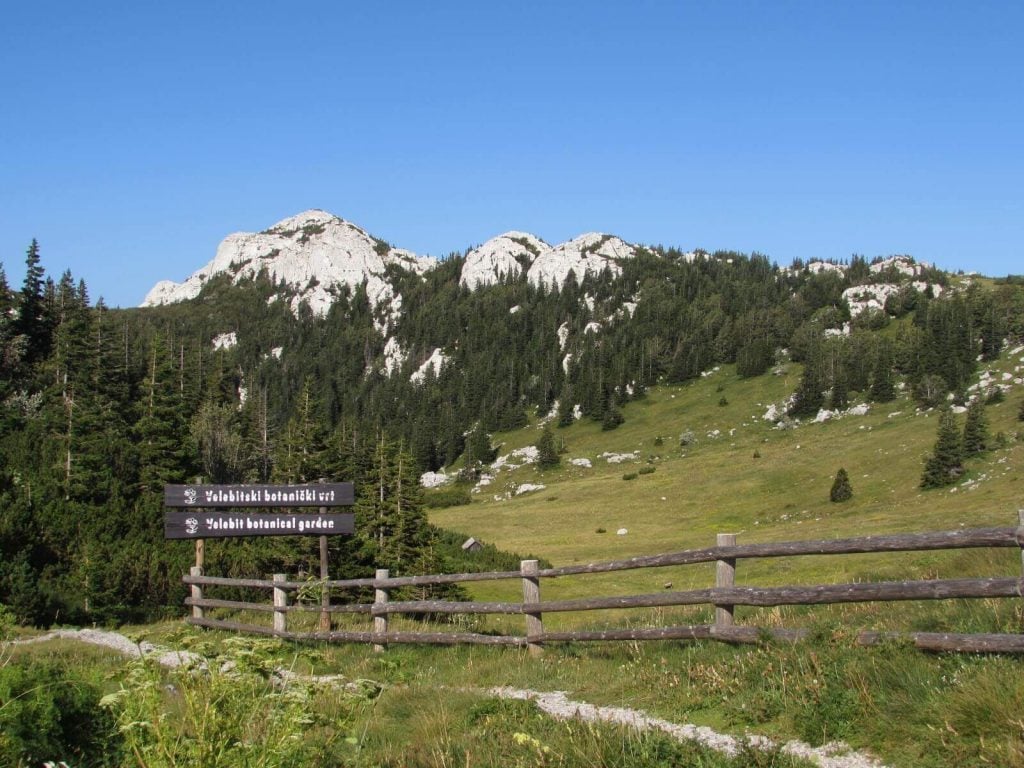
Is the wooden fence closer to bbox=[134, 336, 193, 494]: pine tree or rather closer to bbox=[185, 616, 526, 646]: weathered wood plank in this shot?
bbox=[185, 616, 526, 646]: weathered wood plank

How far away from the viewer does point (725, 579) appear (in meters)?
9.72

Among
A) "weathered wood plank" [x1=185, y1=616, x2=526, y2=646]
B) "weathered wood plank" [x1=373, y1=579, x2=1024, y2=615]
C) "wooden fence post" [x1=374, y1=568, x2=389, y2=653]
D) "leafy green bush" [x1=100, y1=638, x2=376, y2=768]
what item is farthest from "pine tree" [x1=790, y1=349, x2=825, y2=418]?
"leafy green bush" [x1=100, y1=638, x2=376, y2=768]

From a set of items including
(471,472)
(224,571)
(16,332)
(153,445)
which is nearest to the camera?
(224,571)

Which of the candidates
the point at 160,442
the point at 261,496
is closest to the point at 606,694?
the point at 261,496

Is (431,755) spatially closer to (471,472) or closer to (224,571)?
(224,571)

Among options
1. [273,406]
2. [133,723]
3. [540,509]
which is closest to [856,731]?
[133,723]

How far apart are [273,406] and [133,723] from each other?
19027 cm

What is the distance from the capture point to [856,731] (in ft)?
20.5

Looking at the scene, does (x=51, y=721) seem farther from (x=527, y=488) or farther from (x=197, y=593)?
(x=527, y=488)

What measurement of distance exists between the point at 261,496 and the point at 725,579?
491 inches

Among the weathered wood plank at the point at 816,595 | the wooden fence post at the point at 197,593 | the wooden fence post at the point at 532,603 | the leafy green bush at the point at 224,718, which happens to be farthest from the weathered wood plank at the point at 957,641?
the wooden fence post at the point at 197,593

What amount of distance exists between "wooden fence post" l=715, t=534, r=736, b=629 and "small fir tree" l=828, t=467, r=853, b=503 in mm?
66457

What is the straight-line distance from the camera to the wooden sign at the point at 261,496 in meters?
18.5

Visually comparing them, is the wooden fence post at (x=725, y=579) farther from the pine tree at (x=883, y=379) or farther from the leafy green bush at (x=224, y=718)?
the pine tree at (x=883, y=379)
